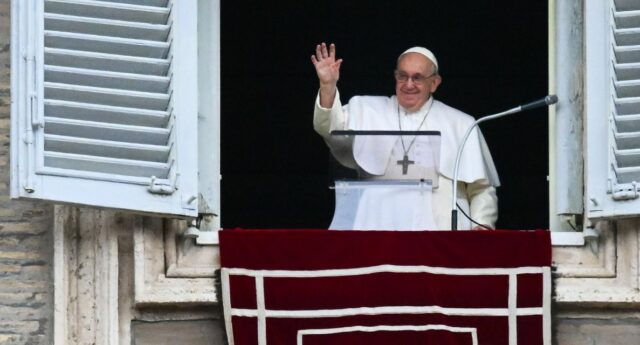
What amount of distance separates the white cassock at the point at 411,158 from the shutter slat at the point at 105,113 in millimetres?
842

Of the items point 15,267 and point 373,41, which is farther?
point 373,41

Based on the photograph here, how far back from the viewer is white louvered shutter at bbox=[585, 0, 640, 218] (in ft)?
32.7

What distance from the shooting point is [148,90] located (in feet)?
33.0

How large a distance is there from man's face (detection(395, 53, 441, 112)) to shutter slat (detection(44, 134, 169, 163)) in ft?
4.78

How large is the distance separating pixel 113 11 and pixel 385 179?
125cm

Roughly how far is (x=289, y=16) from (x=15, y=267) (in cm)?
356

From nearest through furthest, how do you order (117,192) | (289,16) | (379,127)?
(117,192)
(379,127)
(289,16)

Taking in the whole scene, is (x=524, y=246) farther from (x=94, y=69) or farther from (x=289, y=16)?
(x=289, y=16)

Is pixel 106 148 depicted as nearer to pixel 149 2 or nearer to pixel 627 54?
pixel 149 2

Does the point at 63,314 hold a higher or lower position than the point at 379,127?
lower

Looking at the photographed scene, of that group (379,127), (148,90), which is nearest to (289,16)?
(379,127)

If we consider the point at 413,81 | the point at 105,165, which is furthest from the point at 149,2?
the point at 413,81

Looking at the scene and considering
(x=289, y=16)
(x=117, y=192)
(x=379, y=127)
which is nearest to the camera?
(x=117, y=192)

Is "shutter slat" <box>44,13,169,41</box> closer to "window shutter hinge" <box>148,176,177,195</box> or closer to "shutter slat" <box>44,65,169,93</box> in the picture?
"shutter slat" <box>44,65,169,93</box>
